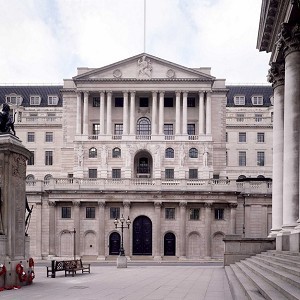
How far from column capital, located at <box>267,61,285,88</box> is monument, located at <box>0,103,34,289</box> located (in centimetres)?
1664

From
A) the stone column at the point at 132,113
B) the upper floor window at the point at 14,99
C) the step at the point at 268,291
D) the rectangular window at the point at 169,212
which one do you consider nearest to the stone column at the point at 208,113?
the stone column at the point at 132,113

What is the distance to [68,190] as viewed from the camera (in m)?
84.8

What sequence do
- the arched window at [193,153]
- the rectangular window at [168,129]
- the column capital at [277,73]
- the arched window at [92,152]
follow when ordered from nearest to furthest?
the column capital at [277,73], the arched window at [193,153], the arched window at [92,152], the rectangular window at [168,129]

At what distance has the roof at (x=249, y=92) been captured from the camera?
409 ft

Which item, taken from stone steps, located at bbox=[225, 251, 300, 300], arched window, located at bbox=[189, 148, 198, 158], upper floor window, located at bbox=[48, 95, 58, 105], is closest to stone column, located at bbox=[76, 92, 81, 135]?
arched window, located at bbox=[189, 148, 198, 158]

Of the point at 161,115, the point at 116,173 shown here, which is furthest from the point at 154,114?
the point at 116,173

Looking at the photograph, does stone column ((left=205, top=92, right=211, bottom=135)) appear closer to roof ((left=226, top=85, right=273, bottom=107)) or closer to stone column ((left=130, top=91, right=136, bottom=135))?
stone column ((left=130, top=91, right=136, bottom=135))

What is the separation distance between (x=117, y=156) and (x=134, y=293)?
67420 mm

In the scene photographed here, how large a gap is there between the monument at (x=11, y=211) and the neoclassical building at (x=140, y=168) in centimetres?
5246

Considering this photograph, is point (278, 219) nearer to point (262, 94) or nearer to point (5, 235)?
point (5, 235)

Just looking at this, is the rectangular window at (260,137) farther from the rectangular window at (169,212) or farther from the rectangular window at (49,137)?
the rectangular window at (49,137)

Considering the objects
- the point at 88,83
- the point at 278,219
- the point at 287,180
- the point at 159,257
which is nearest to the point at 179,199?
the point at 159,257

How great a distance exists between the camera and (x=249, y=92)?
12688 cm

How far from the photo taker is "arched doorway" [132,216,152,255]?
84375 mm
